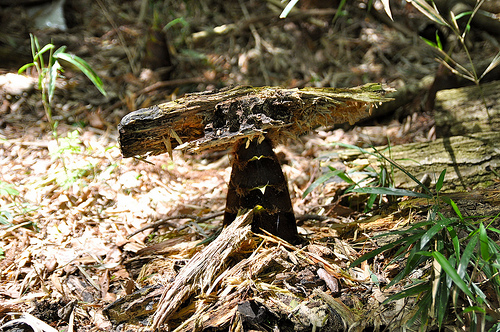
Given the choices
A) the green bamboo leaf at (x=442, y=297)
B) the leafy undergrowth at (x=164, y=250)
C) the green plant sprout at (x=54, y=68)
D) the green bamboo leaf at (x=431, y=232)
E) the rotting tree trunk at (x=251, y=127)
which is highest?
the green plant sprout at (x=54, y=68)

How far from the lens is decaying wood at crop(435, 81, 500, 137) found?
9.26 ft

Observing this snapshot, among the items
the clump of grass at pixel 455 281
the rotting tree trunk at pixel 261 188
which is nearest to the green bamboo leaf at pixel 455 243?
the clump of grass at pixel 455 281

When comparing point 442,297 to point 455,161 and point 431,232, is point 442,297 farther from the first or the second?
point 455,161

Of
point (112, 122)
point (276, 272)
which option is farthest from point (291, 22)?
point (276, 272)

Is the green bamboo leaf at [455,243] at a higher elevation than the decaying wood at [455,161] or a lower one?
higher

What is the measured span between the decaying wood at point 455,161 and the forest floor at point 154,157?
0.25 meters

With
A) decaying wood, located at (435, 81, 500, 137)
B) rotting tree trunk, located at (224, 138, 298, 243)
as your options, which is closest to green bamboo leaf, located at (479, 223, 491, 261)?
rotting tree trunk, located at (224, 138, 298, 243)

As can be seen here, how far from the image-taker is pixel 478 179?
2312mm

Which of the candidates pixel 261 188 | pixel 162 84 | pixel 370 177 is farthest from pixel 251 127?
pixel 162 84

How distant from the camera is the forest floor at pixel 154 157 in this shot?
198 centimetres

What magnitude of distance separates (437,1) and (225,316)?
4.33 meters

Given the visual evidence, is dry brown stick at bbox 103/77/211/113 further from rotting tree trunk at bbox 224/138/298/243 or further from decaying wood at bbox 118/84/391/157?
rotting tree trunk at bbox 224/138/298/243

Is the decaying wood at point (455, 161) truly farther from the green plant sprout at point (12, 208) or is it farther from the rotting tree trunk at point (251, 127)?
the green plant sprout at point (12, 208)

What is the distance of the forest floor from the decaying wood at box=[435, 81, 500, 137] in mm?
480
